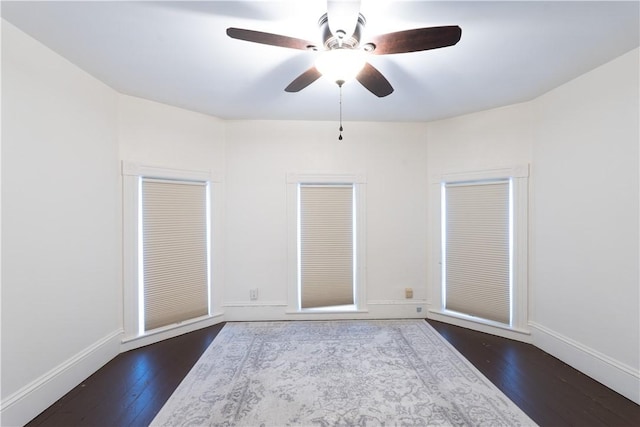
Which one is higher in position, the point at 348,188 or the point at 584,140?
the point at 584,140

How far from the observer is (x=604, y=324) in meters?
2.32

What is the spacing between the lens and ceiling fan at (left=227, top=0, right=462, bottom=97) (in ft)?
4.70

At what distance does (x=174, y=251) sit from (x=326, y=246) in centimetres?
189

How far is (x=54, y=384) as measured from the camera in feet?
6.90

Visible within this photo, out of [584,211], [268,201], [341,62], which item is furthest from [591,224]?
[268,201]

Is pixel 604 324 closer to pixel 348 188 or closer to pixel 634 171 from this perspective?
pixel 634 171

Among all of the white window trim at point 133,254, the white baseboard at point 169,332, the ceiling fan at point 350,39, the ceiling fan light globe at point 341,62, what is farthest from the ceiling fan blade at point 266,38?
the white baseboard at point 169,332

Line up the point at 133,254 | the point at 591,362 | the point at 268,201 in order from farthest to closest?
the point at 268,201 < the point at 133,254 < the point at 591,362

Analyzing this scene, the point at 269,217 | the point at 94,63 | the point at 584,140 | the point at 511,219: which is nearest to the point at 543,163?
the point at 584,140

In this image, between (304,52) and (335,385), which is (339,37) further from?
(335,385)

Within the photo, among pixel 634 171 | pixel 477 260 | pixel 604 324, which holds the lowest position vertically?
pixel 604 324

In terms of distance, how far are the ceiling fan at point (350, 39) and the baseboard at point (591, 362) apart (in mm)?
2864

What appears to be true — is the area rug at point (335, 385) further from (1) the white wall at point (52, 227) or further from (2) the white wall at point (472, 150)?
(1) the white wall at point (52, 227)

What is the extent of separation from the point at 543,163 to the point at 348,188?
219 cm
